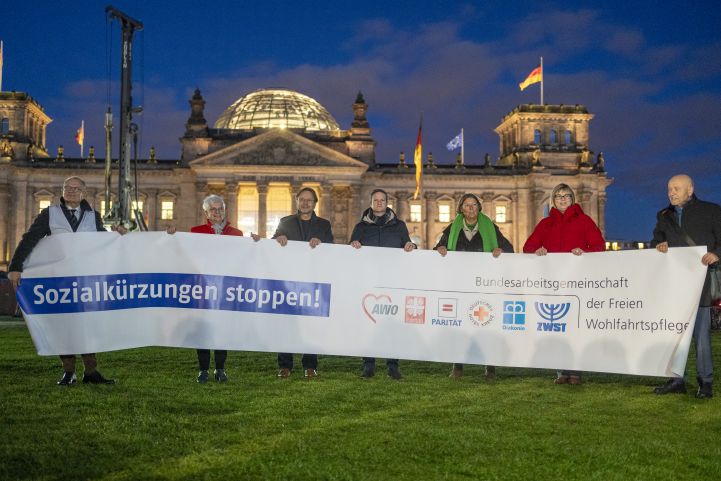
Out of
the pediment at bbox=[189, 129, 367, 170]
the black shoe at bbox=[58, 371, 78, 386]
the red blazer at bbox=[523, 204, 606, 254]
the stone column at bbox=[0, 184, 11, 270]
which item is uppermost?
the pediment at bbox=[189, 129, 367, 170]

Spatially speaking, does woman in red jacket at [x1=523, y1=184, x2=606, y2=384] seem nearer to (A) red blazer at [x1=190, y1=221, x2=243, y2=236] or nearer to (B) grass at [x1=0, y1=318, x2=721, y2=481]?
(B) grass at [x1=0, y1=318, x2=721, y2=481]

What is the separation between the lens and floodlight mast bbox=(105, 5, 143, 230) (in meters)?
24.5

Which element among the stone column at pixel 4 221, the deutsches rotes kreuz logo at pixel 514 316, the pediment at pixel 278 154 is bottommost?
the deutsches rotes kreuz logo at pixel 514 316

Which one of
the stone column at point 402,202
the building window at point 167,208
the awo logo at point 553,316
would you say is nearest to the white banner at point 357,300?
the awo logo at point 553,316

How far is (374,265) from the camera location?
35.6 ft

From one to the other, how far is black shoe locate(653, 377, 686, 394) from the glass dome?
216 ft

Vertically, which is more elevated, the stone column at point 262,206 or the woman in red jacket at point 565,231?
the stone column at point 262,206

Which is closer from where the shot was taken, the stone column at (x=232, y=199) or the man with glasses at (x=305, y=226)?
the man with glasses at (x=305, y=226)

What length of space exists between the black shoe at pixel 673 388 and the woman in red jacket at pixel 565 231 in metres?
1.28

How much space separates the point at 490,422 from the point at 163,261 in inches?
215

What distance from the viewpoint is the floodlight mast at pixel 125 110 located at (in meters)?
24.5

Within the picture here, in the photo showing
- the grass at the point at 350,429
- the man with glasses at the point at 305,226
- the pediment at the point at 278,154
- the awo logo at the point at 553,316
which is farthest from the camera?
the pediment at the point at 278,154

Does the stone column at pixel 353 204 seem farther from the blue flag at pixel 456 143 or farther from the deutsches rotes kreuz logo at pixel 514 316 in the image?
the deutsches rotes kreuz logo at pixel 514 316

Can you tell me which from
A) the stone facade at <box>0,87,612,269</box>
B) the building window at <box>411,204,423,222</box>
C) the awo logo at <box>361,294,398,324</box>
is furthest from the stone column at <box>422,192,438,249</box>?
the awo logo at <box>361,294,398,324</box>
